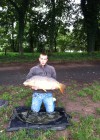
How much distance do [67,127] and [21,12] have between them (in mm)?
15518

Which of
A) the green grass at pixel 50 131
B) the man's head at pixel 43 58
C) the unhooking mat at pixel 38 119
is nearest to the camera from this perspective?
the green grass at pixel 50 131

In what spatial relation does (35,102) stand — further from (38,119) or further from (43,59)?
(43,59)

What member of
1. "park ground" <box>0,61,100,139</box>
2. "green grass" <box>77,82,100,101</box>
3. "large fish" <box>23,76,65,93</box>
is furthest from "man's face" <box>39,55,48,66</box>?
"green grass" <box>77,82,100,101</box>

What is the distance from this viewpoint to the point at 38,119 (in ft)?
19.4

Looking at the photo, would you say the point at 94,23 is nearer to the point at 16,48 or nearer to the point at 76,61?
the point at 76,61

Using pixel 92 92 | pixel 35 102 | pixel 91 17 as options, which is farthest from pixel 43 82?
pixel 91 17

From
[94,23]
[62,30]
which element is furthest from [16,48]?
[94,23]

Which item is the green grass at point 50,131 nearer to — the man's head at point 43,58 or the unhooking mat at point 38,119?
the unhooking mat at point 38,119

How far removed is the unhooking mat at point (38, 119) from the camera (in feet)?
18.1

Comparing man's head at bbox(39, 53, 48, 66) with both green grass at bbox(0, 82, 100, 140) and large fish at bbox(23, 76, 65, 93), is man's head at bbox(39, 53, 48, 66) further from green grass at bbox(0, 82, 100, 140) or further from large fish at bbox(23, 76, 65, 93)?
green grass at bbox(0, 82, 100, 140)

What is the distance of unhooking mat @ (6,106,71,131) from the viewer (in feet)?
18.1

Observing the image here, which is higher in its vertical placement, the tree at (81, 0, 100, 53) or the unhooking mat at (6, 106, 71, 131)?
the tree at (81, 0, 100, 53)

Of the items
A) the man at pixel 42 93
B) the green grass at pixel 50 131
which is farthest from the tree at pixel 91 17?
the man at pixel 42 93

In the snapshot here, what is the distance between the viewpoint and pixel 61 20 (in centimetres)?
2484
